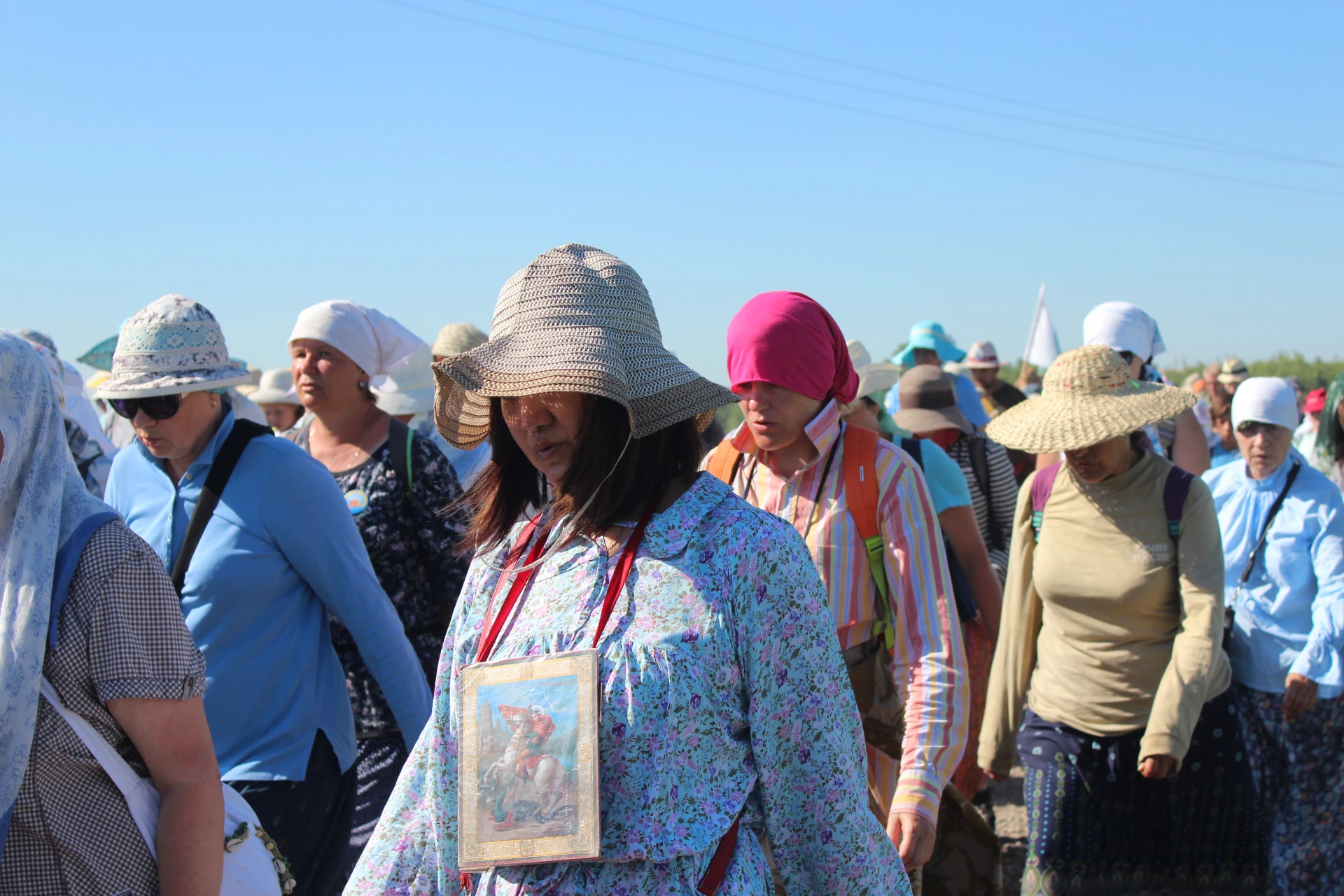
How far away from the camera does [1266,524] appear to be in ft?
16.3

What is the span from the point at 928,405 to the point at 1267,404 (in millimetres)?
1617

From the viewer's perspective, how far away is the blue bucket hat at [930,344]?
412 inches

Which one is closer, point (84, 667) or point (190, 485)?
point (84, 667)

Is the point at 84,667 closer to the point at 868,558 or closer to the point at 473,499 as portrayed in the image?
the point at 473,499

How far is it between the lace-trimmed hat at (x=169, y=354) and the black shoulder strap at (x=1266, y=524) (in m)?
3.90

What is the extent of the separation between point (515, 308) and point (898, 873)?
1.10 m

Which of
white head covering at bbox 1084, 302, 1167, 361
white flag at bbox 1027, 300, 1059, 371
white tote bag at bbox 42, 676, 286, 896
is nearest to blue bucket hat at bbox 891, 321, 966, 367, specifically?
white flag at bbox 1027, 300, 1059, 371

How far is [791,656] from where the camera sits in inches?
72.6

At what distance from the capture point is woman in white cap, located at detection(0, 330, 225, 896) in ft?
6.53

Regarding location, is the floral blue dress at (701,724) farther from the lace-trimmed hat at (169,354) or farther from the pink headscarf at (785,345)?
the lace-trimmed hat at (169,354)

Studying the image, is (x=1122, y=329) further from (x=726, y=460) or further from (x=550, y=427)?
(x=550, y=427)

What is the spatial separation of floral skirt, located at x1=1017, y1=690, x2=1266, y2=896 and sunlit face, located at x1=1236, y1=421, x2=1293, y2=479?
102 centimetres

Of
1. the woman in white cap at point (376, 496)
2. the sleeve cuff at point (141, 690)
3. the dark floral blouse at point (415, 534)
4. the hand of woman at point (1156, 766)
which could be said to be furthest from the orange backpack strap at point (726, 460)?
the hand of woman at point (1156, 766)

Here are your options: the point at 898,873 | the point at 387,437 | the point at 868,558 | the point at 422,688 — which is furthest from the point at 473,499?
the point at 387,437
